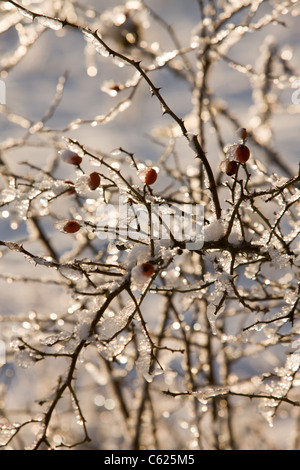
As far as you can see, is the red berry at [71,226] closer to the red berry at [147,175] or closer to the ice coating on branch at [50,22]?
the red berry at [147,175]

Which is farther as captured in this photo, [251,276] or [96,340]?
[251,276]

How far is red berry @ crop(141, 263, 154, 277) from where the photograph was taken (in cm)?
120

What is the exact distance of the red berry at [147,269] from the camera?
3.94 ft

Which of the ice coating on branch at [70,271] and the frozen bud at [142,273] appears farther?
the ice coating on branch at [70,271]

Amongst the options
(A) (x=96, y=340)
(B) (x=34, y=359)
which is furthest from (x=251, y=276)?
(B) (x=34, y=359)

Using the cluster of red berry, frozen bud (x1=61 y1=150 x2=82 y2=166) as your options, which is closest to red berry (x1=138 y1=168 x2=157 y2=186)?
the cluster of red berry

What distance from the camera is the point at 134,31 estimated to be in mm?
3424

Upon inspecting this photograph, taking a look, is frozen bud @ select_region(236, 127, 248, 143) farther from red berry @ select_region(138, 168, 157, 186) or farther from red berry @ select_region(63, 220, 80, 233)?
red berry @ select_region(63, 220, 80, 233)

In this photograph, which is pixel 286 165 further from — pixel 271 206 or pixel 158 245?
pixel 158 245

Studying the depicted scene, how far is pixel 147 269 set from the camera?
47.6 inches

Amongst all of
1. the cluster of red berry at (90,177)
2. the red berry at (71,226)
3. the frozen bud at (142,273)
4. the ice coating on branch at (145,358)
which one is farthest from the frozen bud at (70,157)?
the ice coating on branch at (145,358)

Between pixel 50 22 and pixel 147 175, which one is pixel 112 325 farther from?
pixel 50 22

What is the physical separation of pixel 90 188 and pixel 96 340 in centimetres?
54

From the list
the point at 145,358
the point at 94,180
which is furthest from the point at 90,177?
the point at 145,358
